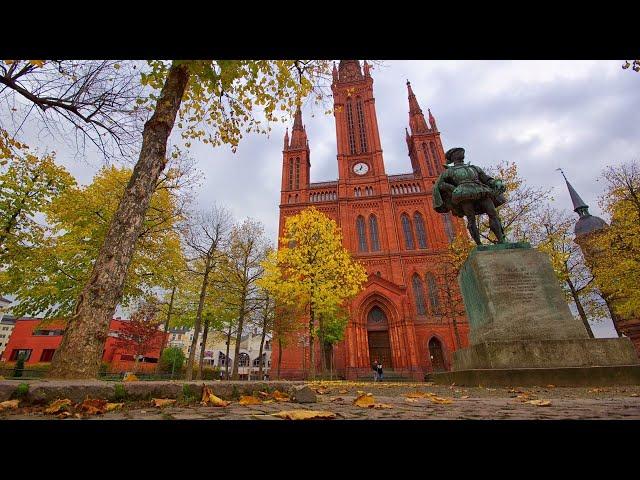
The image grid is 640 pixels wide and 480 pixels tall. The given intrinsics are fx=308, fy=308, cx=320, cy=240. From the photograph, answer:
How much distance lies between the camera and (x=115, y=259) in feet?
14.6

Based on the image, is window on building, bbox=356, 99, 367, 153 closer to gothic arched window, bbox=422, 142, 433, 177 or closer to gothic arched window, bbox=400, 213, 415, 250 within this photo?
gothic arched window, bbox=422, 142, 433, 177

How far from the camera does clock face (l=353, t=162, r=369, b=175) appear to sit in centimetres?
3791

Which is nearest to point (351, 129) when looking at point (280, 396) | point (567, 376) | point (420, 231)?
point (420, 231)

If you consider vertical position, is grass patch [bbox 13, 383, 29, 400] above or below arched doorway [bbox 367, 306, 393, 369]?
below

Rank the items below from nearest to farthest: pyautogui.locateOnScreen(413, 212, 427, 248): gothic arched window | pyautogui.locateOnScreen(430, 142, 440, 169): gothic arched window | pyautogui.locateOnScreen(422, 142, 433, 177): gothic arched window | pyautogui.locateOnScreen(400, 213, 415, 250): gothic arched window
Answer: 1. pyautogui.locateOnScreen(413, 212, 427, 248): gothic arched window
2. pyautogui.locateOnScreen(400, 213, 415, 250): gothic arched window
3. pyautogui.locateOnScreen(422, 142, 433, 177): gothic arched window
4. pyautogui.locateOnScreen(430, 142, 440, 169): gothic arched window

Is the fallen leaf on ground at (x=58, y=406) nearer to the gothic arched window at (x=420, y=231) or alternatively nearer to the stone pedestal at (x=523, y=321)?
the stone pedestal at (x=523, y=321)

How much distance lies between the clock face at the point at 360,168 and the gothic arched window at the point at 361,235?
706cm

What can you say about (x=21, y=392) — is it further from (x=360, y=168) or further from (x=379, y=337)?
(x=360, y=168)

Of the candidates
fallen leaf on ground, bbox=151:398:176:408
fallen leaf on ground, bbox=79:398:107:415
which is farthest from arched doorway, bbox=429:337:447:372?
fallen leaf on ground, bbox=79:398:107:415

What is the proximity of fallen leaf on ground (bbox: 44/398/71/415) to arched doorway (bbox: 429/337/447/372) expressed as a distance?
2802 cm

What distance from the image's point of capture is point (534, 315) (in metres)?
5.89
